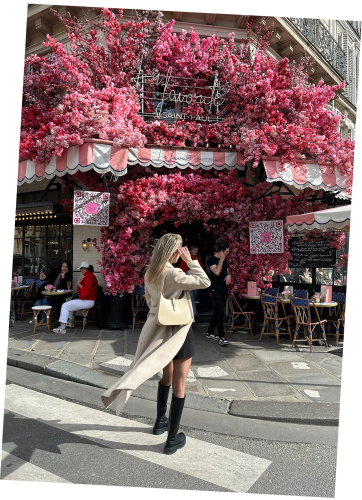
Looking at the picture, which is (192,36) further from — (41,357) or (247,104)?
(41,357)

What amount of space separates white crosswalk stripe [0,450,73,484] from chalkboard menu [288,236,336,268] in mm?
7251

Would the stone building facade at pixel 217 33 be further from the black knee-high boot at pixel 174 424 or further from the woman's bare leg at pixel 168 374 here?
the black knee-high boot at pixel 174 424

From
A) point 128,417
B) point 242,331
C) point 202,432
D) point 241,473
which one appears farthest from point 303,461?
point 242,331

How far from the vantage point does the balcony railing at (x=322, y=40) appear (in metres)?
12.2

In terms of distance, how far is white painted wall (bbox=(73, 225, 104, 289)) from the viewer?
9625 mm

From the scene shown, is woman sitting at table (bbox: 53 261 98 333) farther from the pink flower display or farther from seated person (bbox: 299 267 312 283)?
seated person (bbox: 299 267 312 283)

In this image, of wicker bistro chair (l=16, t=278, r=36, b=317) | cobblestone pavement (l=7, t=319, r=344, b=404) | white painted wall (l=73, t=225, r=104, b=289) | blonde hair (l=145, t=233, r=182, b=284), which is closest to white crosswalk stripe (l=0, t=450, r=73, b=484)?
blonde hair (l=145, t=233, r=182, b=284)

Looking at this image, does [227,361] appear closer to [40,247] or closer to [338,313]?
[338,313]

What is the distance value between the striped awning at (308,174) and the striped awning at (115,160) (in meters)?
0.92

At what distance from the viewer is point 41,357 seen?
6324 millimetres

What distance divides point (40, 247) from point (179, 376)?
9400mm

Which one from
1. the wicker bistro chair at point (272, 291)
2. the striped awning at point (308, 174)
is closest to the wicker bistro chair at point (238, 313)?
the wicker bistro chair at point (272, 291)

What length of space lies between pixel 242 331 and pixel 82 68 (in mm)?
7225

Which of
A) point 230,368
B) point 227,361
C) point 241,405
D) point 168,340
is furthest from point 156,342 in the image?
point 227,361
